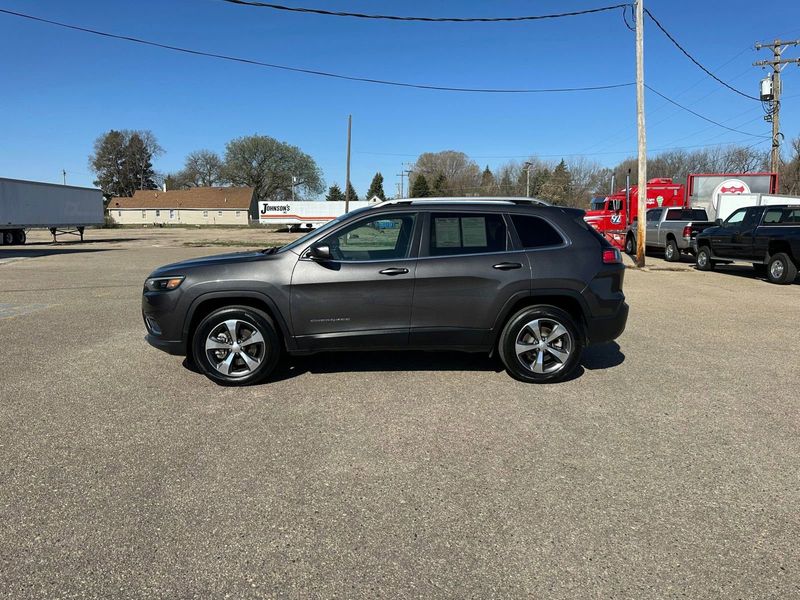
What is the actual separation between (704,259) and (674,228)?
3.30 metres

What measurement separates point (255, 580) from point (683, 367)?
16.5 ft

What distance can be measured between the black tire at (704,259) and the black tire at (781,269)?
2788 millimetres

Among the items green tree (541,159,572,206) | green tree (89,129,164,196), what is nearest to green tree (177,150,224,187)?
green tree (89,129,164,196)

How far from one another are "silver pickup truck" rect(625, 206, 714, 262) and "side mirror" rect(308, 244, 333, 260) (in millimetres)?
16886

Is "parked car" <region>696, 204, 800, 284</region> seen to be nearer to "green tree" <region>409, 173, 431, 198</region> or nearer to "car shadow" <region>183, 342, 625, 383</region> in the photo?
"car shadow" <region>183, 342, 625, 383</region>

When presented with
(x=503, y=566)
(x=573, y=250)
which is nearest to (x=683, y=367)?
(x=573, y=250)

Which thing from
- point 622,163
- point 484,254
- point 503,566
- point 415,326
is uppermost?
point 622,163

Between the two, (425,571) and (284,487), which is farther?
(284,487)

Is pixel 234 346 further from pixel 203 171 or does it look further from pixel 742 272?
pixel 203 171

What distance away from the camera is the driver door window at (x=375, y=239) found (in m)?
5.14

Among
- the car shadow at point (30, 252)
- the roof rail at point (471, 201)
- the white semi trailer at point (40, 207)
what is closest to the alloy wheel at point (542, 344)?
the roof rail at point (471, 201)

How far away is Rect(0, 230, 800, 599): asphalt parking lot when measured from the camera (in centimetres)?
250

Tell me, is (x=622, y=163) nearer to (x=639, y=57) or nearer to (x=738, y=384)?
(x=639, y=57)

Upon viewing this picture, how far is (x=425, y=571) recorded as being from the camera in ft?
8.29
